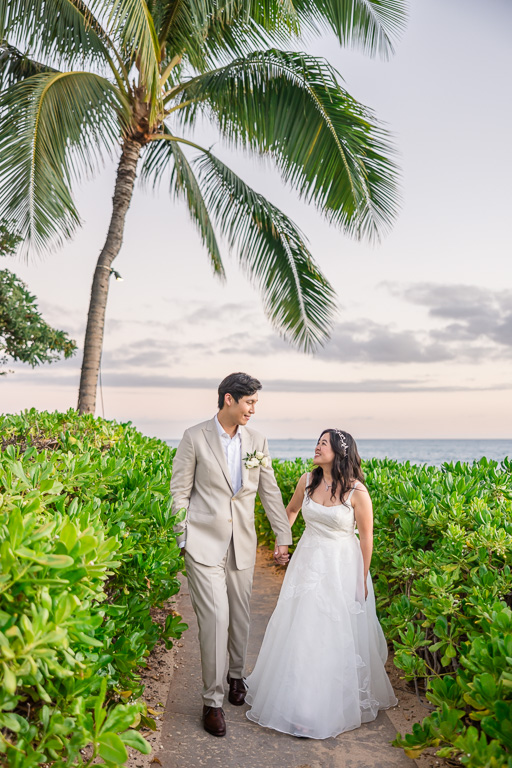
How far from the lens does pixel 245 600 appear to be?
392 centimetres

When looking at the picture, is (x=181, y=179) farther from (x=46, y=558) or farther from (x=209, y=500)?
(x=46, y=558)

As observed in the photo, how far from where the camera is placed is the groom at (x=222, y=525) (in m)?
3.61

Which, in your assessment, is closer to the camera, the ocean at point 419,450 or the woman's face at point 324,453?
the woman's face at point 324,453

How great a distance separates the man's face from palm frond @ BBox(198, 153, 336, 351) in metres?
6.16

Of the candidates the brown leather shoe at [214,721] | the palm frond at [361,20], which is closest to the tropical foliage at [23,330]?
the palm frond at [361,20]

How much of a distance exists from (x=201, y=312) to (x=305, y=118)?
30287 mm

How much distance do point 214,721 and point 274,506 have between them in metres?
1.32

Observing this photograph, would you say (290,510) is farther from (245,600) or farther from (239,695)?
(239,695)

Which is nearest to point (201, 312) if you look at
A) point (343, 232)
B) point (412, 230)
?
point (412, 230)

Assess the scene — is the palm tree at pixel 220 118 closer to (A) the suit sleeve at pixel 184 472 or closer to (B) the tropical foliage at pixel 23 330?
(B) the tropical foliage at pixel 23 330

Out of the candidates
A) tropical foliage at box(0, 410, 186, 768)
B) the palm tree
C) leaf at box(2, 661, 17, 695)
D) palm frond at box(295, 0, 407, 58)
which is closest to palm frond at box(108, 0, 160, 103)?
the palm tree

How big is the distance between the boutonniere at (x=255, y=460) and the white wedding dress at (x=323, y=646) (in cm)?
39

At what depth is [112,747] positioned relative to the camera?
6.06 ft

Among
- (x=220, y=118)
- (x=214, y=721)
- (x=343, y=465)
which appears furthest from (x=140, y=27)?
(x=214, y=721)
